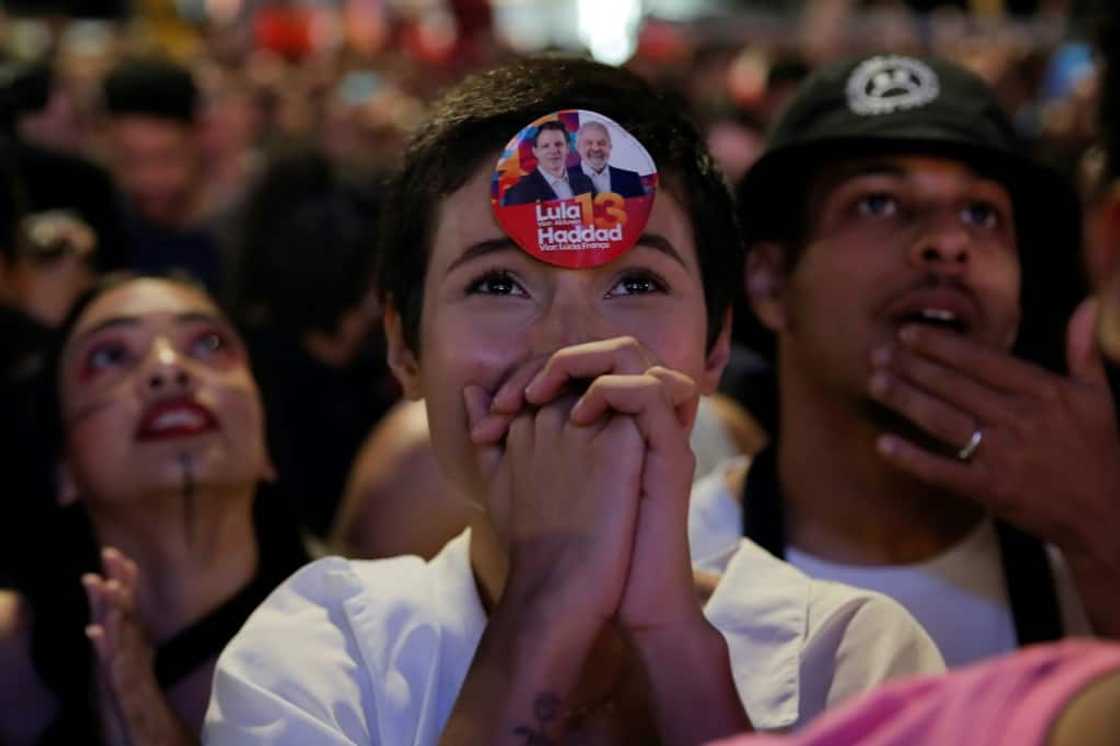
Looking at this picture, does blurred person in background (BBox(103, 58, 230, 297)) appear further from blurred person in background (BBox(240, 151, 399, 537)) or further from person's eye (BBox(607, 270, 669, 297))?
person's eye (BBox(607, 270, 669, 297))

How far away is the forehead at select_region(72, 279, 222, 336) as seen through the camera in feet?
8.84

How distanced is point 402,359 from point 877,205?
0.90m

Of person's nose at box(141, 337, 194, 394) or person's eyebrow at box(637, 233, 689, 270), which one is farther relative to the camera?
person's nose at box(141, 337, 194, 394)

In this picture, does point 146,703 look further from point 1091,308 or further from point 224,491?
point 1091,308

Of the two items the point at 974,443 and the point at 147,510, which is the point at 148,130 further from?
the point at 974,443

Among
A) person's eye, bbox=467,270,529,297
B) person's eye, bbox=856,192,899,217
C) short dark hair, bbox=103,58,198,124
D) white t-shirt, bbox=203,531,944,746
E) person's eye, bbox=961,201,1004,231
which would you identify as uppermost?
short dark hair, bbox=103,58,198,124

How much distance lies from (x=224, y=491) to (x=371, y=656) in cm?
85

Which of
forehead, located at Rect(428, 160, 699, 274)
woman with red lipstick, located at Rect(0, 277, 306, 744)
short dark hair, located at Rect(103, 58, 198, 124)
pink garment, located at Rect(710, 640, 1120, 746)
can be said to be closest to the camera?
pink garment, located at Rect(710, 640, 1120, 746)

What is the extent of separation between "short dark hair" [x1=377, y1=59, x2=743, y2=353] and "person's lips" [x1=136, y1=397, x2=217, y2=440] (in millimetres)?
609

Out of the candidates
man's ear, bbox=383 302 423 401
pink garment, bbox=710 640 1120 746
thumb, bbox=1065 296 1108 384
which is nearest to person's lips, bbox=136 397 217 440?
man's ear, bbox=383 302 423 401

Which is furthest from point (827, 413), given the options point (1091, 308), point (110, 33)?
point (110, 33)

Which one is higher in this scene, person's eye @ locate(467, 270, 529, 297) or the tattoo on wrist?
person's eye @ locate(467, 270, 529, 297)

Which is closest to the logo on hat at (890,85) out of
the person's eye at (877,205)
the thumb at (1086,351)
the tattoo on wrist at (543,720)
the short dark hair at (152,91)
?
the person's eye at (877,205)

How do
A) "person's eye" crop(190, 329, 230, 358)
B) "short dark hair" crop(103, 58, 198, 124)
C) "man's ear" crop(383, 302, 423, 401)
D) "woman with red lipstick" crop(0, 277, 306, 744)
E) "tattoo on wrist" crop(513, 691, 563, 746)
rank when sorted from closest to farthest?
"tattoo on wrist" crop(513, 691, 563, 746) → "man's ear" crop(383, 302, 423, 401) → "woman with red lipstick" crop(0, 277, 306, 744) → "person's eye" crop(190, 329, 230, 358) → "short dark hair" crop(103, 58, 198, 124)
